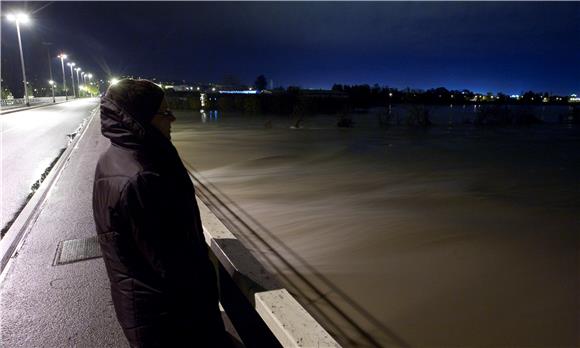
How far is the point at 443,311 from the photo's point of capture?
358cm

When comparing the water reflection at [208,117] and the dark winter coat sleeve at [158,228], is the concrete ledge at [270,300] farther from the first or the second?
the water reflection at [208,117]

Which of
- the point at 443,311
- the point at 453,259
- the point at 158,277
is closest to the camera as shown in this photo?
the point at 158,277

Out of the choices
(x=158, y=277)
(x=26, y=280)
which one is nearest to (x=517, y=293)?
(x=158, y=277)

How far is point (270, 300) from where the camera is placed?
2713 mm

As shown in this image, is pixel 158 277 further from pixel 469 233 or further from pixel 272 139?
pixel 272 139

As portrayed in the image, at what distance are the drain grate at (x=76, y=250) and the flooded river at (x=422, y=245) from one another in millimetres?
1849

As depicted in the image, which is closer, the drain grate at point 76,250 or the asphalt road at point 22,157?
the drain grate at point 76,250

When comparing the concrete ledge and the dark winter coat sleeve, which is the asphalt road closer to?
the concrete ledge

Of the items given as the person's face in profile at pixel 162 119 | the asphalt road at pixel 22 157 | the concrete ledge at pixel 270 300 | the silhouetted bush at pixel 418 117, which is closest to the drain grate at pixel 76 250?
the asphalt road at pixel 22 157

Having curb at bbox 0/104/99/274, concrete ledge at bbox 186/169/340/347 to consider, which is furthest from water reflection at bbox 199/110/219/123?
concrete ledge at bbox 186/169/340/347

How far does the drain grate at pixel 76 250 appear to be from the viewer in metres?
4.45

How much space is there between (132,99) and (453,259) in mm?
4052

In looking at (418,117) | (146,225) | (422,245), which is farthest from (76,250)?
(418,117)

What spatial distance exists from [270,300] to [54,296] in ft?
7.44
